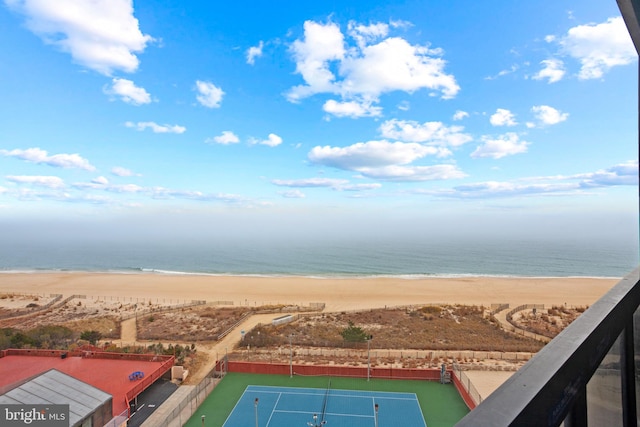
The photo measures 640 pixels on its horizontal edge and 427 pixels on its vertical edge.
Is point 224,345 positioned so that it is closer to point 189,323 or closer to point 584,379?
point 189,323

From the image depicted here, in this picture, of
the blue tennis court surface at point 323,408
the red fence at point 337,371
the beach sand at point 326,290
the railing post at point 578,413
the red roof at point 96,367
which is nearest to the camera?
the railing post at point 578,413

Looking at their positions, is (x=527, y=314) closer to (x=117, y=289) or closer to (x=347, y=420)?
(x=347, y=420)

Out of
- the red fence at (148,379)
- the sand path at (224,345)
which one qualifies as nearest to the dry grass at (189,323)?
the sand path at (224,345)

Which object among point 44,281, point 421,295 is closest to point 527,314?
point 421,295

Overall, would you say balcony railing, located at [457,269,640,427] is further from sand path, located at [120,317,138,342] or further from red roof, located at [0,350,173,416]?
sand path, located at [120,317,138,342]

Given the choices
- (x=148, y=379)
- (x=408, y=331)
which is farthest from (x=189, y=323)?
(x=408, y=331)

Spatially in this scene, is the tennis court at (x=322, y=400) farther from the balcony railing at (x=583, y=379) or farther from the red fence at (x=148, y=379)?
the balcony railing at (x=583, y=379)
